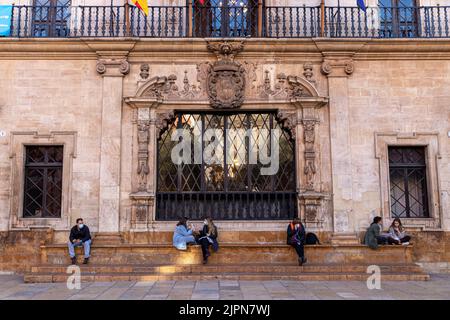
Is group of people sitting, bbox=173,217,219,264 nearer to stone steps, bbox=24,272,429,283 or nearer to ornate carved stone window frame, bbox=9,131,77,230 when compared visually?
stone steps, bbox=24,272,429,283

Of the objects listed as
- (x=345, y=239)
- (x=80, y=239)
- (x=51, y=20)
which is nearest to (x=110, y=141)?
(x=80, y=239)

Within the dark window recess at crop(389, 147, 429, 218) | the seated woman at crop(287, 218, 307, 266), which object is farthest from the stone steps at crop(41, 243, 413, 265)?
the dark window recess at crop(389, 147, 429, 218)

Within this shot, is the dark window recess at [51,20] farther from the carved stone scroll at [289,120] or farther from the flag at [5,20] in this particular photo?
the carved stone scroll at [289,120]

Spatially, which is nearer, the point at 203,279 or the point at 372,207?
the point at 203,279

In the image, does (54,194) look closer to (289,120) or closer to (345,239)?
(289,120)

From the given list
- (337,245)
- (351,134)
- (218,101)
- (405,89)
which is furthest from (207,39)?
(337,245)

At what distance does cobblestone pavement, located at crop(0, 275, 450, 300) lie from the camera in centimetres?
898

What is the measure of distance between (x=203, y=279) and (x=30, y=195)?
5984 millimetres

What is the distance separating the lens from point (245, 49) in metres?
13.7

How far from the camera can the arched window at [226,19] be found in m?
14.2

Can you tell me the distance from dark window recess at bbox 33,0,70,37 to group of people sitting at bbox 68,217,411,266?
6074 millimetres

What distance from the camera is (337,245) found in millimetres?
12195

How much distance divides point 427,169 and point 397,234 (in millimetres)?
2307

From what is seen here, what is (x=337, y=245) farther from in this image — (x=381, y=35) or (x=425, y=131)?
(x=381, y=35)
